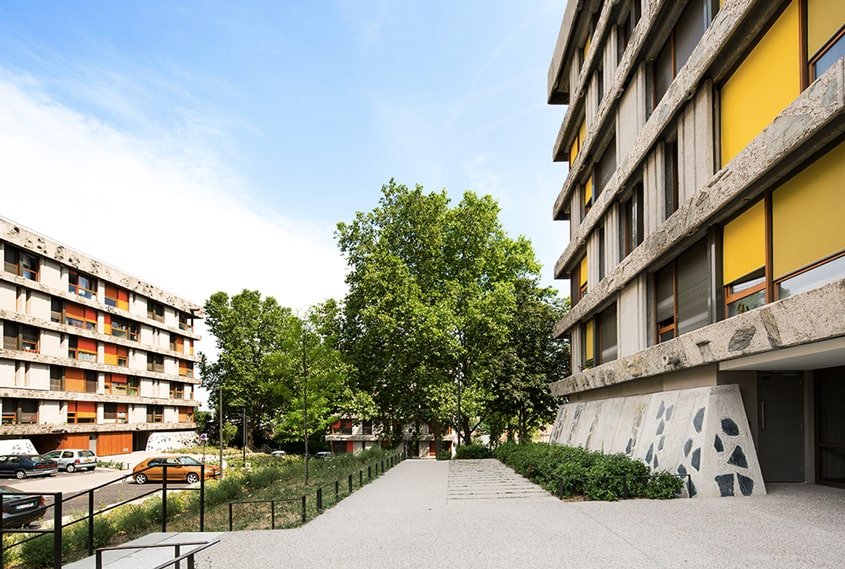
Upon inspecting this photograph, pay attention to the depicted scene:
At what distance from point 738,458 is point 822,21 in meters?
8.18

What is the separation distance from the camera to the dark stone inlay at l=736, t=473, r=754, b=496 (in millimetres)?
13641

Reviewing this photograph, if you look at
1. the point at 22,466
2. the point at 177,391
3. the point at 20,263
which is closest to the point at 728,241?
the point at 22,466

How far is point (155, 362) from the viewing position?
223ft

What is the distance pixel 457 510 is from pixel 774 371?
736cm

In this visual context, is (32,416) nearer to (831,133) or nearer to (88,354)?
(88,354)

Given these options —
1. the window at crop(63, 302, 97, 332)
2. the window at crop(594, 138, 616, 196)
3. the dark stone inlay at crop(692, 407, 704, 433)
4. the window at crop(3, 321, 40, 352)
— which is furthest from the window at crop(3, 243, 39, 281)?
the dark stone inlay at crop(692, 407, 704, 433)

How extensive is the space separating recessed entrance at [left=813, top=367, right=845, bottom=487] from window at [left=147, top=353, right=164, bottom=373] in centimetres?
6250

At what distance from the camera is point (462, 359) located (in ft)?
138

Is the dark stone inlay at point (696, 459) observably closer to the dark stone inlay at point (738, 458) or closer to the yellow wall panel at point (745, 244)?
the dark stone inlay at point (738, 458)

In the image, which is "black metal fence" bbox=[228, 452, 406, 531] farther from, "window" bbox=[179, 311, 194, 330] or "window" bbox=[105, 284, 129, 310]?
"window" bbox=[179, 311, 194, 330]

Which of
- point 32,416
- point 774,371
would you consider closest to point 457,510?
point 774,371

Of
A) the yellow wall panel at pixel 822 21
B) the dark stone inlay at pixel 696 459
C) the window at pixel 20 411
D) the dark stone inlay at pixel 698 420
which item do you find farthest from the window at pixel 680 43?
the window at pixel 20 411

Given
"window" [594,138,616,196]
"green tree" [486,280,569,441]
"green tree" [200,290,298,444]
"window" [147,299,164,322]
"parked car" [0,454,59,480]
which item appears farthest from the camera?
"window" [147,299,164,322]

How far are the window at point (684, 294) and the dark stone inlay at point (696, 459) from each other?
9.35 feet
